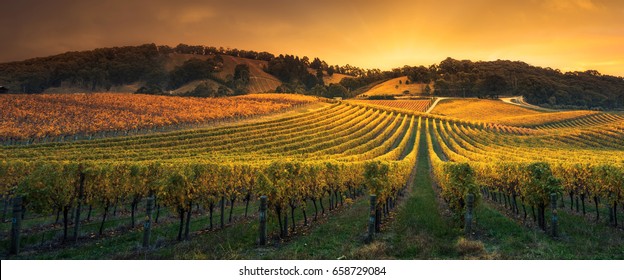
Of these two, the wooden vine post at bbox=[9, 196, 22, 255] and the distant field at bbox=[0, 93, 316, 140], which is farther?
the distant field at bbox=[0, 93, 316, 140]

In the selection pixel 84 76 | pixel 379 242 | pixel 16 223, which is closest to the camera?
pixel 16 223

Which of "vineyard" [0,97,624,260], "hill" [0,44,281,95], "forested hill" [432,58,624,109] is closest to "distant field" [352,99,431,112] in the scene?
"forested hill" [432,58,624,109]

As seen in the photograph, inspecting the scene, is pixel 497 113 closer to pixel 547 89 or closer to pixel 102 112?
pixel 547 89

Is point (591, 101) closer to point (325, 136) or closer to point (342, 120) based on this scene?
point (342, 120)

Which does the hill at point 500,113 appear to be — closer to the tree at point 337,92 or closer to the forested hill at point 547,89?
the forested hill at point 547,89

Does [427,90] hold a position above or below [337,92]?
above

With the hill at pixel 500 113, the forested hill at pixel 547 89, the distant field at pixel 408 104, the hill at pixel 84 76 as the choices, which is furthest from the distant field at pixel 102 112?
the forested hill at pixel 547 89

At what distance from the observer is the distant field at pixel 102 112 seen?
69312mm

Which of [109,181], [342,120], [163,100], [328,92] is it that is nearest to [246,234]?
[109,181]

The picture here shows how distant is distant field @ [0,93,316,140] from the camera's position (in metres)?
69.3

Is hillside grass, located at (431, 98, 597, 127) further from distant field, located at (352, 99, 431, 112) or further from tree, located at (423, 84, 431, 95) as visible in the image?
tree, located at (423, 84, 431, 95)

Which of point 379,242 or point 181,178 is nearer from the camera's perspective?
point 379,242

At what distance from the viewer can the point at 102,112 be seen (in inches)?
3474

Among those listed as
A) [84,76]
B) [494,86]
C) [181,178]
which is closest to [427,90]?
[494,86]
